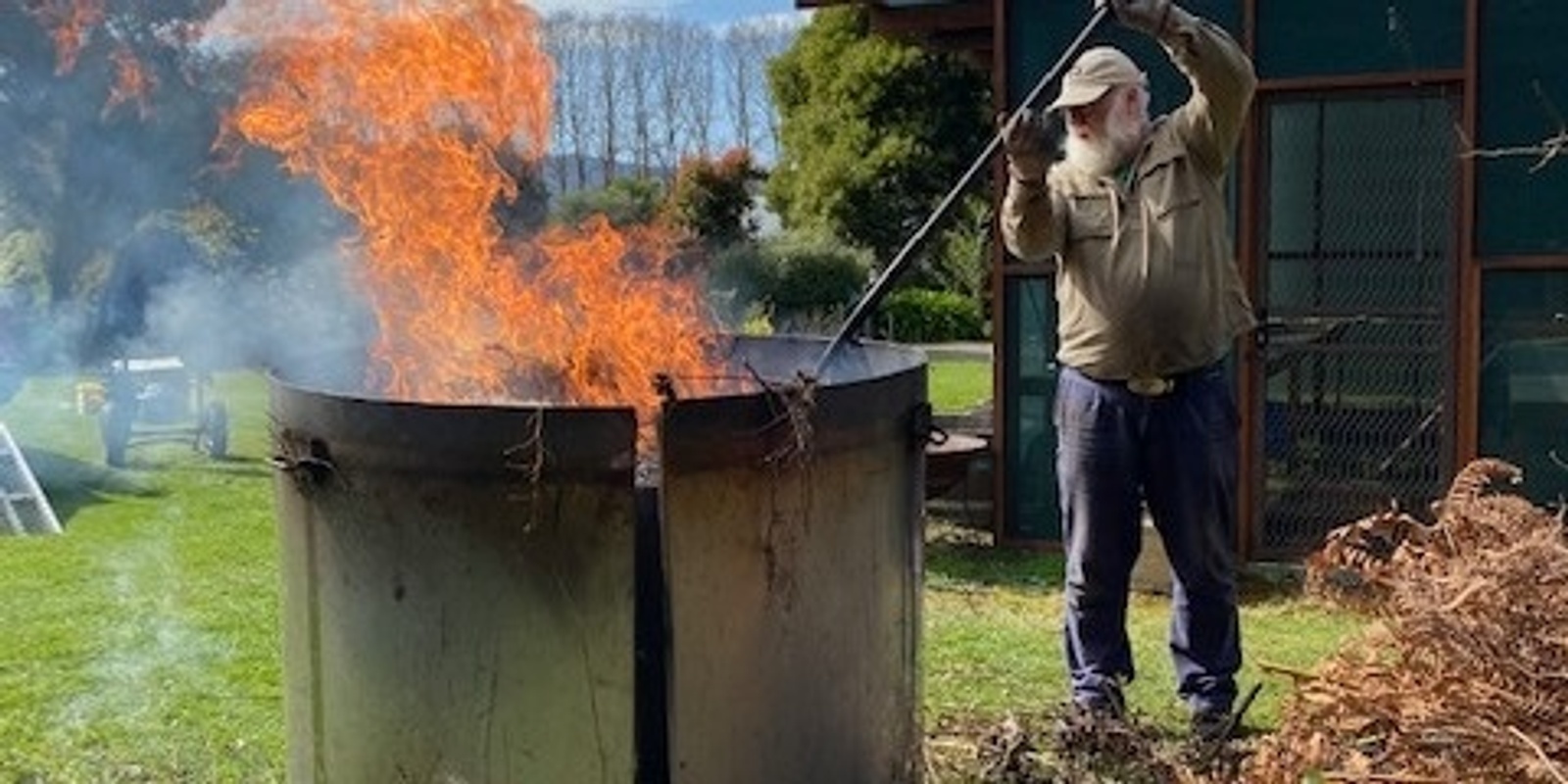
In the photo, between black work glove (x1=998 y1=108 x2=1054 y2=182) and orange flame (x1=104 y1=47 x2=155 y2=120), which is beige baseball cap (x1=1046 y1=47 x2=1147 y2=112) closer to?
black work glove (x1=998 y1=108 x2=1054 y2=182)

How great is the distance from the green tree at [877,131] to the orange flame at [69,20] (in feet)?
38.8

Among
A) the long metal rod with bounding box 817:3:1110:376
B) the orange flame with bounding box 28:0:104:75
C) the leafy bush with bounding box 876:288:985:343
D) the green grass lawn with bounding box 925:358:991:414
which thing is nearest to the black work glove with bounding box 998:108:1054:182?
the long metal rod with bounding box 817:3:1110:376

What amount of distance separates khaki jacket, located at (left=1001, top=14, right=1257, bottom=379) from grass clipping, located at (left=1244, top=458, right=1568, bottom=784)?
4.31 feet

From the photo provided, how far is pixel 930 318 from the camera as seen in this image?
23.4 m

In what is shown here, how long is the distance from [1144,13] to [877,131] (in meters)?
17.8

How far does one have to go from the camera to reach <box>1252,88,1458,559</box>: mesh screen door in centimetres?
729

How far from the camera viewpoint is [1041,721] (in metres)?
4.73

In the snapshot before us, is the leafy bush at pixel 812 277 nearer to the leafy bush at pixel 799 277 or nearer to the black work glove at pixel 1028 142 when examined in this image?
the leafy bush at pixel 799 277

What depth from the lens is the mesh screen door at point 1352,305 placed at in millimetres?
7289

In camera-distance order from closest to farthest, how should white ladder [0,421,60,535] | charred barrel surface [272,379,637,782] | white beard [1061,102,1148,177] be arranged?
1. charred barrel surface [272,379,637,782]
2. white beard [1061,102,1148,177]
3. white ladder [0,421,60,535]

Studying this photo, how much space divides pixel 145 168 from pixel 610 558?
13086 millimetres

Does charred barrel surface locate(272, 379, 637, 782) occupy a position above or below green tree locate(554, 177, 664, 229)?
below

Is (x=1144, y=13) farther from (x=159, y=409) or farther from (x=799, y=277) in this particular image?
(x=799, y=277)

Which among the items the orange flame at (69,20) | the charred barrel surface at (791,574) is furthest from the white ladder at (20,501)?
the charred barrel surface at (791,574)
